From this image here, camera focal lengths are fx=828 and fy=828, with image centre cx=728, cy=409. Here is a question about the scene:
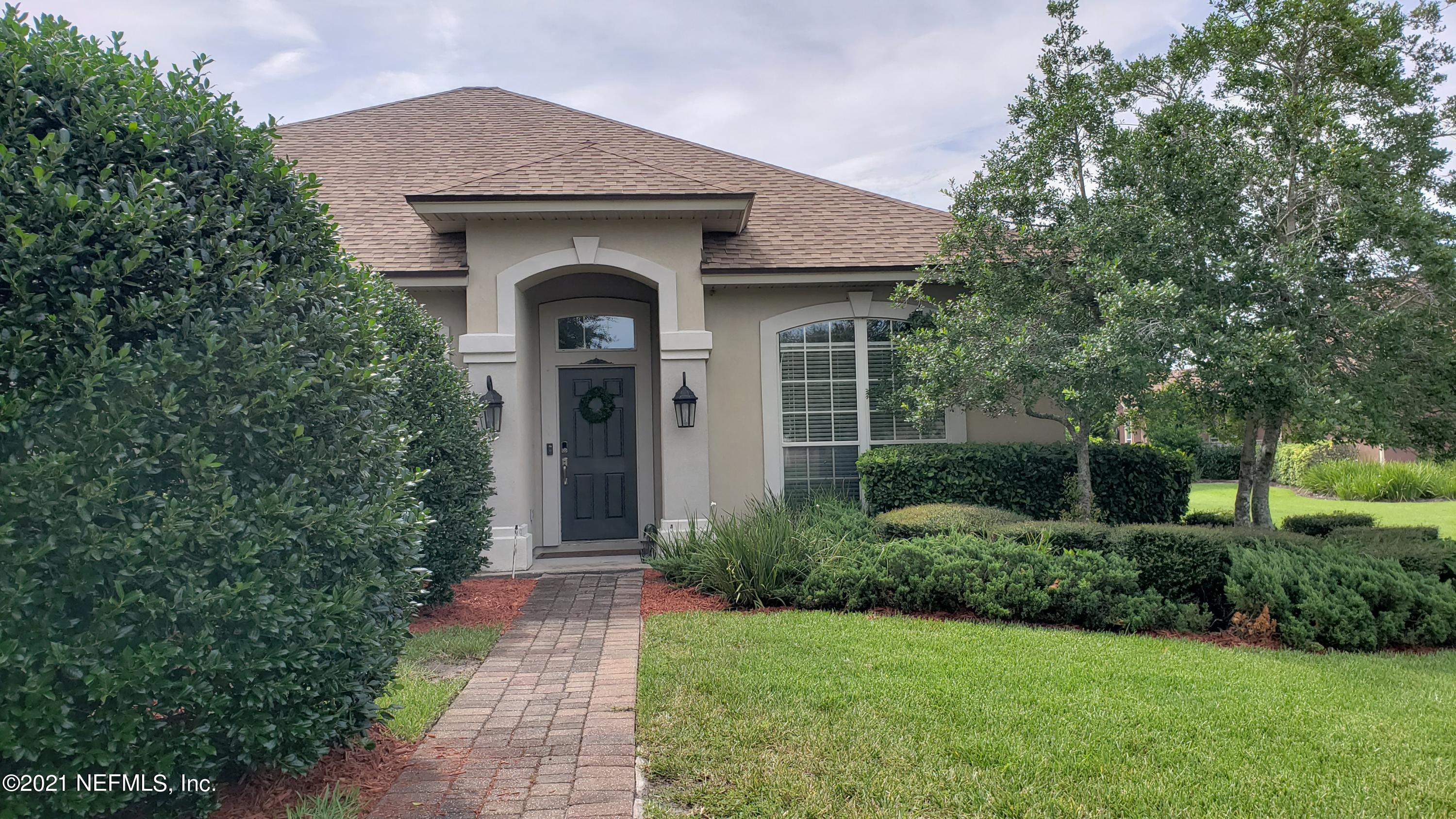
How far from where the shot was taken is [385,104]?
45.6 ft

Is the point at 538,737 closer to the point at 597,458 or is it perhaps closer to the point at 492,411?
the point at 492,411

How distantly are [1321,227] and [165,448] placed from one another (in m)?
8.44

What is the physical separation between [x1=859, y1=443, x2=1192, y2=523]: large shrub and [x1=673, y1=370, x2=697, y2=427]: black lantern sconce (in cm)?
197

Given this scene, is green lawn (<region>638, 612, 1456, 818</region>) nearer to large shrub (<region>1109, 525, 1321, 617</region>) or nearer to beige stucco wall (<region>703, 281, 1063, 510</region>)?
large shrub (<region>1109, 525, 1321, 617</region>)

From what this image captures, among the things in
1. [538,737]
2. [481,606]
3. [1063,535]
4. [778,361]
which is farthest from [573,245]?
[538,737]

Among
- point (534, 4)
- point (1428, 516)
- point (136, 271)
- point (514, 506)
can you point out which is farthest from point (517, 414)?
point (1428, 516)

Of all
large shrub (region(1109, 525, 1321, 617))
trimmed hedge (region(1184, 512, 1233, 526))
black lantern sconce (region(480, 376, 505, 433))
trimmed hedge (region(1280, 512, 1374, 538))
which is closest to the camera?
large shrub (region(1109, 525, 1321, 617))

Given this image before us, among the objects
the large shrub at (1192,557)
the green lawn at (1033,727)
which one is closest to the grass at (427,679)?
the green lawn at (1033,727)

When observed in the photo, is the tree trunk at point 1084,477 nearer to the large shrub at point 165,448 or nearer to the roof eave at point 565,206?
the roof eave at point 565,206

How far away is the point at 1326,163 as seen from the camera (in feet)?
22.1

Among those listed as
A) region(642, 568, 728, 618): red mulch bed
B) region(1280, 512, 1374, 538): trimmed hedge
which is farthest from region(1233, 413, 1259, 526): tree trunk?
region(642, 568, 728, 618): red mulch bed

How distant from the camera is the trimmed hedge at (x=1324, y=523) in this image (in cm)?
813

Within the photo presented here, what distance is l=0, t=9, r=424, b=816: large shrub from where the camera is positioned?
2.66 meters

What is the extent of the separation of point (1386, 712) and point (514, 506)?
7.38m
